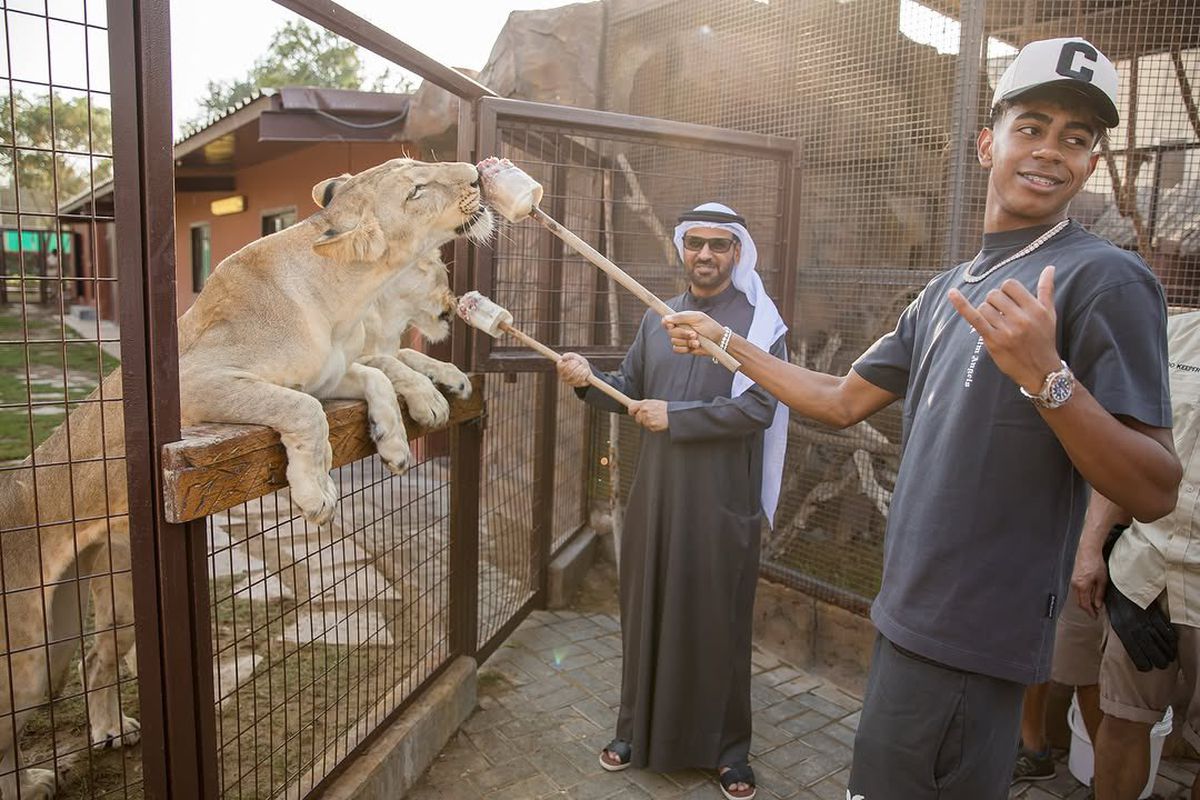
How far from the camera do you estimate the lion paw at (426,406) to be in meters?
3.41

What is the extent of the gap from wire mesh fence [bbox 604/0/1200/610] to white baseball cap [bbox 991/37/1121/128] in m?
3.15

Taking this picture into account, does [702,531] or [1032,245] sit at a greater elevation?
[1032,245]

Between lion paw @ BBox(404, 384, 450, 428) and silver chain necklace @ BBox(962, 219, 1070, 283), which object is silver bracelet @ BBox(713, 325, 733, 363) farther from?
lion paw @ BBox(404, 384, 450, 428)

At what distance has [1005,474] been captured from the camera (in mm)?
1896

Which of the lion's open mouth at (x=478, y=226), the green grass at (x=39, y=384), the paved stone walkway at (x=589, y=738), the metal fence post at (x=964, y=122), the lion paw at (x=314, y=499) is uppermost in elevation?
the metal fence post at (x=964, y=122)

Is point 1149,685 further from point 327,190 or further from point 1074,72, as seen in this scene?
point 327,190

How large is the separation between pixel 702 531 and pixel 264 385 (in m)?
2.26

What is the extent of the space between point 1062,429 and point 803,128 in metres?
4.79

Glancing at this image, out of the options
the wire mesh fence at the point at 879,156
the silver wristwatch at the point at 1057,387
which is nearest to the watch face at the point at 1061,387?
the silver wristwatch at the point at 1057,387

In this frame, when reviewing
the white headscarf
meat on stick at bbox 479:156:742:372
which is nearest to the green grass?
meat on stick at bbox 479:156:742:372

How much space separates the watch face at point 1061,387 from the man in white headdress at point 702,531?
2.23 meters

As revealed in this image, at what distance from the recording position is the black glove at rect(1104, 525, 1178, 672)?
3.18 meters

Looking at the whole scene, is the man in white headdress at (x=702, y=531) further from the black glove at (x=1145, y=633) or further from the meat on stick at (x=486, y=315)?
the black glove at (x=1145, y=633)

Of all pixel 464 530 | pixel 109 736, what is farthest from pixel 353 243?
pixel 109 736
